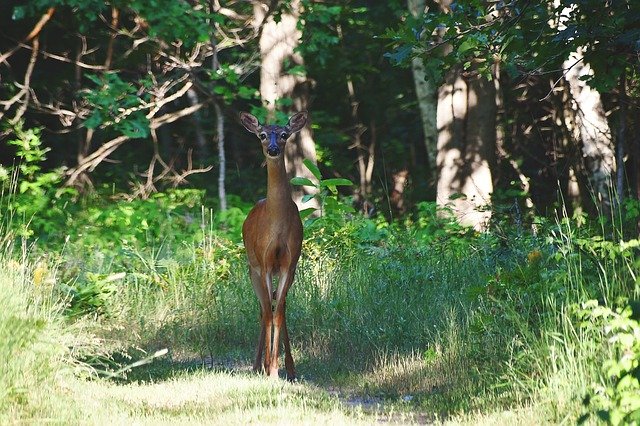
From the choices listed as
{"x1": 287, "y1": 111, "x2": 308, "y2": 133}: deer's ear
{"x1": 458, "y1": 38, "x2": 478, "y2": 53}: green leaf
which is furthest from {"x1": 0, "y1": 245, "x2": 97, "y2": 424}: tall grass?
{"x1": 458, "y1": 38, "x2": 478, "y2": 53}: green leaf

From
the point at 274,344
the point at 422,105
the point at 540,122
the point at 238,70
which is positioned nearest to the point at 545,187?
the point at 540,122

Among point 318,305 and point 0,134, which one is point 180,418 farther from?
point 0,134

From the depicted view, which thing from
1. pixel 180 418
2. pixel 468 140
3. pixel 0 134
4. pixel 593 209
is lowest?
pixel 180 418

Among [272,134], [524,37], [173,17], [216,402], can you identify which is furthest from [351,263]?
[173,17]

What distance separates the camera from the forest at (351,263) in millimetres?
7223

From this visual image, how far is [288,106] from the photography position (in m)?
19.3

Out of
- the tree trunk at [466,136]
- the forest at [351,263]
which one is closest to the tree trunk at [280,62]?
the forest at [351,263]

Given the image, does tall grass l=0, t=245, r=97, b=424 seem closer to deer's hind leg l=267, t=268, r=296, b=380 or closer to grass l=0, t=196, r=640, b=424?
grass l=0, t=196, r=640, b=424

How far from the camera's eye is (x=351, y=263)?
1270 centimetres

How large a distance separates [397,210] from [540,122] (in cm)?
434

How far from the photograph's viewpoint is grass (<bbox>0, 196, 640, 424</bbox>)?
23.3ft

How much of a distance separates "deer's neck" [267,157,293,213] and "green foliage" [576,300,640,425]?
12.9 ft

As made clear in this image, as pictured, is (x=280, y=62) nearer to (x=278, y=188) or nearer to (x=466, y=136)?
(x=466, y=136)

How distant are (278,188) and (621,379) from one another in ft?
14.7
